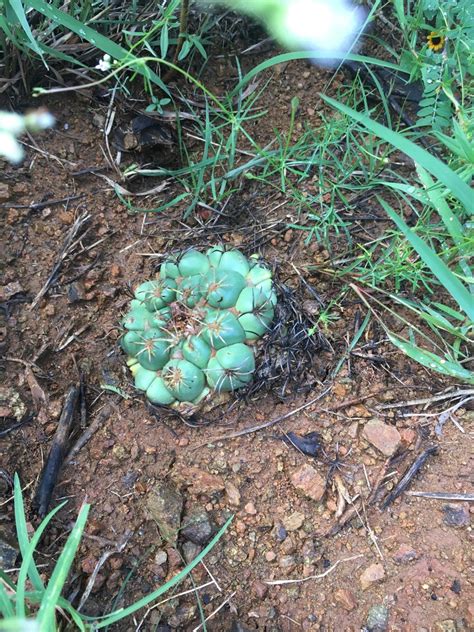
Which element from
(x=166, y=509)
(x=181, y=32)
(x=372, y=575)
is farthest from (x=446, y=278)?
(x=181, y=32)

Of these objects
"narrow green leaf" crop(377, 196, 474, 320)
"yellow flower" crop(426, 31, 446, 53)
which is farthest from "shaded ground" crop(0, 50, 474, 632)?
"yellow flower" crop(426, 31, 446, 53)

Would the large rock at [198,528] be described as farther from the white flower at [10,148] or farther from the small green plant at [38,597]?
the white flower at [10,148]

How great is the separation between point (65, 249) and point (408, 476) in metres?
1.59

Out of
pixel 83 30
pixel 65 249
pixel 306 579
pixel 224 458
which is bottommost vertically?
pixel 306 579

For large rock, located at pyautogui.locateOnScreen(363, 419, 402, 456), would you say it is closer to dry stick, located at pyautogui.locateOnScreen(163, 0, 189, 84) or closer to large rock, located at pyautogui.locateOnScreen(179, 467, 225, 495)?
large rock, located at pyautogui.locateOnScreen(179, 467, 225, 495)

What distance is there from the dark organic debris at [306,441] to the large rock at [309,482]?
55 mm

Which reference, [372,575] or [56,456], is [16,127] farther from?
[372,575]

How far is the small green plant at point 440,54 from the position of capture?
2.07 meters

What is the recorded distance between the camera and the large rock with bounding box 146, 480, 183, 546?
185cm

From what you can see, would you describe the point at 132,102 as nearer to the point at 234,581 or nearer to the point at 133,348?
the point at 133,348

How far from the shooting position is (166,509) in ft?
6.13

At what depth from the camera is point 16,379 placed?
2.09 meters

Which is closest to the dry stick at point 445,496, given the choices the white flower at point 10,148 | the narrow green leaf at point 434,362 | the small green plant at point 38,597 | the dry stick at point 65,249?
the narrow green leaf at point 434,362

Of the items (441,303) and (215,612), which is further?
(441,303)
